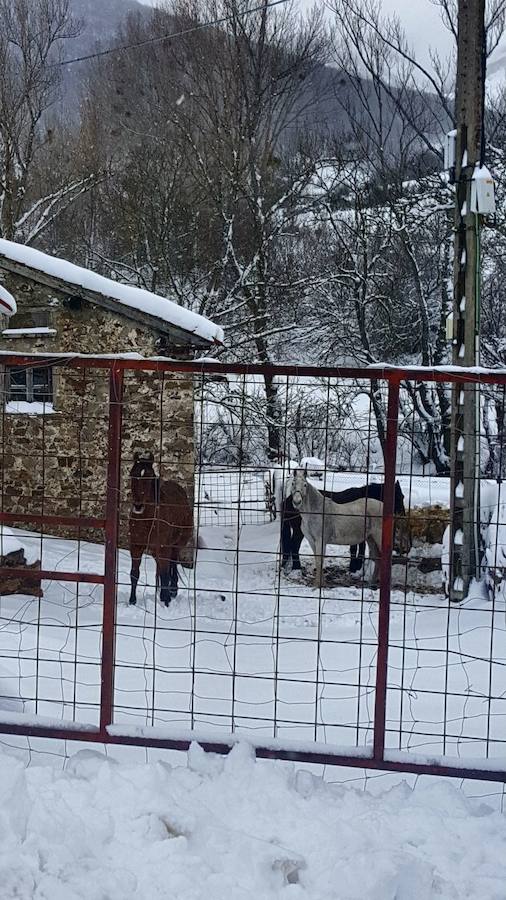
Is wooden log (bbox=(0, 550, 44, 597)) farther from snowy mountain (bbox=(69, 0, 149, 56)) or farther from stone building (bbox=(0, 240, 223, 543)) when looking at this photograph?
snowy mountain (bbox=(69, 0, 149, 56))

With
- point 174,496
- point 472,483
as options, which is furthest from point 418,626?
point 174,496

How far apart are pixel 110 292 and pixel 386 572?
386 inches

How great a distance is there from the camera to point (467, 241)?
31.7 feet

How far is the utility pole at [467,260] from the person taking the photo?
9.41 metres

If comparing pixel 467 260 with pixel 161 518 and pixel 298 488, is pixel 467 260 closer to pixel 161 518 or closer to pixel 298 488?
pixel 298 488

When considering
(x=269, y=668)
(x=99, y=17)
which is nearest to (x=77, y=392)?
(x=269, y=668)

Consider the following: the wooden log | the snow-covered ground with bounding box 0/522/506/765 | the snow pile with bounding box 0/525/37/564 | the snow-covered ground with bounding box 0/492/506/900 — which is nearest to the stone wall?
the snow-covered ground with bounding box 0/522/506/765

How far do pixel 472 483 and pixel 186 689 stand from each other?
4.69 m

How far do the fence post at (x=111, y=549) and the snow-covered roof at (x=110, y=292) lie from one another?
853cm

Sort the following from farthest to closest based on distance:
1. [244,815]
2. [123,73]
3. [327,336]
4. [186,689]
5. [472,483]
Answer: [123,73]
[327,336]
[472,483]
[186,689]
[244,815]

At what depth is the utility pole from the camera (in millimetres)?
9414

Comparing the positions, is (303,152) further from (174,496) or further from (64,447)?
(174,496)

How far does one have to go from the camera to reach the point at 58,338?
13547 millimetres

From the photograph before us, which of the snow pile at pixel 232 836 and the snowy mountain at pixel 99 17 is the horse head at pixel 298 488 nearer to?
the snow pile at pixel 232 836
